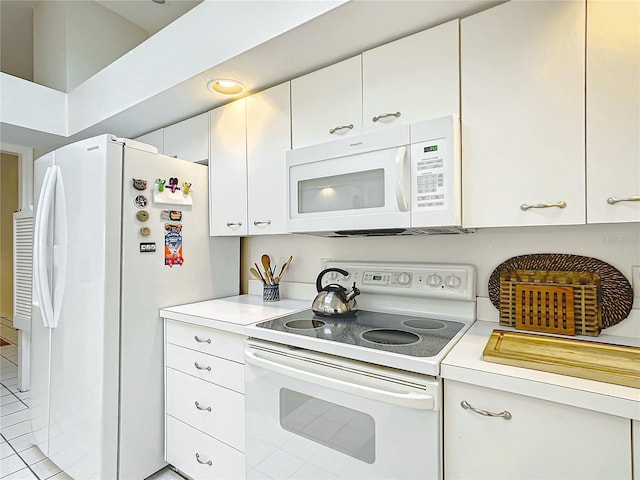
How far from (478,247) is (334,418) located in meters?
0.96

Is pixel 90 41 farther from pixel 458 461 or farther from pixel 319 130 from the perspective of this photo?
pixel 458 461

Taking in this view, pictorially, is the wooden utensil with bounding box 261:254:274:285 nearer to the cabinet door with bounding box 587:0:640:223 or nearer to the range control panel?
the range control panel

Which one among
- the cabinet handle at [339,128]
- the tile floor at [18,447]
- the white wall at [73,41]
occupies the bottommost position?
the tile floor at [18,447]

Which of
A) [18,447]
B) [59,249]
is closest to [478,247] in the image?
[59,249]

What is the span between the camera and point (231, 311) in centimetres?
172

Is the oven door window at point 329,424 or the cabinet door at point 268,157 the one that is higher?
the cabinet door at point 268,157

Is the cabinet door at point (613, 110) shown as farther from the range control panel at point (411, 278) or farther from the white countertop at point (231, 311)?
the white countertop at point (231, 311)

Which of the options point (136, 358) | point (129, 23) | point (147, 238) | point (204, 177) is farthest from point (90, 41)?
point (136, 358)

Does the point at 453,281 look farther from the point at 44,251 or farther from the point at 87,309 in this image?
the point at 44,251

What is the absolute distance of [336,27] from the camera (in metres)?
1.29

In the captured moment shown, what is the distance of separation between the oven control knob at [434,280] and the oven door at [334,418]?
1.94 ft

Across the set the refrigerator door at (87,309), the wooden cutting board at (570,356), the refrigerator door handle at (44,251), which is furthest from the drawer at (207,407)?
the wooden cutting board at (570,356)

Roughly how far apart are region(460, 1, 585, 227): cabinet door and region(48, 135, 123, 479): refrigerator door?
160 cm

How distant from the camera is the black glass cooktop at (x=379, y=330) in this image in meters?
1.12
